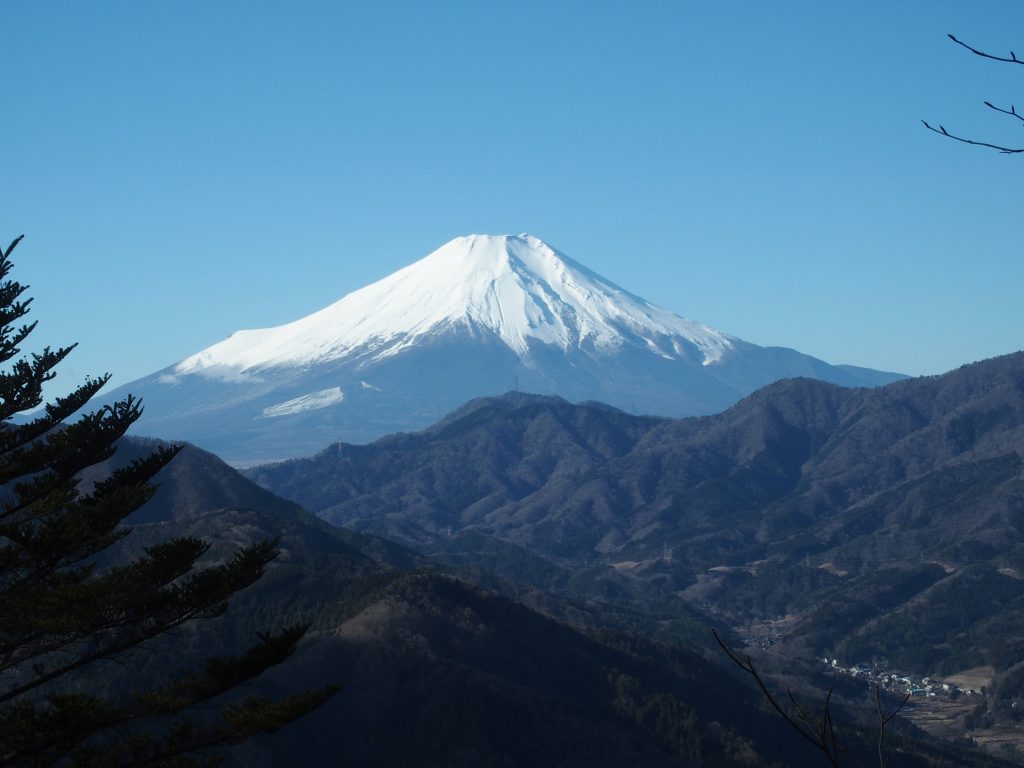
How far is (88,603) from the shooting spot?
52.5 feet

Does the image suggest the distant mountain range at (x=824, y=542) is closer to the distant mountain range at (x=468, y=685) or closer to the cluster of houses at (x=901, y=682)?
the cluster of houses at (x=901, y=682)

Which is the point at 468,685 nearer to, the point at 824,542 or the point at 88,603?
the point at 88,603

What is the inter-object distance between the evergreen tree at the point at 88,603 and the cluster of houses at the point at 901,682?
88.0 metres

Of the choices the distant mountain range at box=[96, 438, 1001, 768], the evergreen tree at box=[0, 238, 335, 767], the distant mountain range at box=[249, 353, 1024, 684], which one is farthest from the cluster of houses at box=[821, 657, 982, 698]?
the evergreen tree at box=[0, 238, 335, 767]

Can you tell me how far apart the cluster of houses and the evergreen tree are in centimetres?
8799

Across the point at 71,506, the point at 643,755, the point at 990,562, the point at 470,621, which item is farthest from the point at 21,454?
the point at 990,562

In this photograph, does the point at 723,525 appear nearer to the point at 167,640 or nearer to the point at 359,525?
the point at 359,525

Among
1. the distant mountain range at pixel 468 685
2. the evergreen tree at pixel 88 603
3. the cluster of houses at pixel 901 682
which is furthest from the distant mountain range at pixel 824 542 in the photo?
the evergreen tree at pixel 88 603

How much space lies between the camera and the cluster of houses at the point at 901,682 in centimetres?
10056

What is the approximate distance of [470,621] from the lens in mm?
67250

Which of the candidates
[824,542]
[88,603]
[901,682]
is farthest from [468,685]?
[824,542]

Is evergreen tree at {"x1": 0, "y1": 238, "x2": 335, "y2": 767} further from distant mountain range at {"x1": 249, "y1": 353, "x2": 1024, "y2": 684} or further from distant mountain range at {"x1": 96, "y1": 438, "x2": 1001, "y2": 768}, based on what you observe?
distant mountain range at {"x1": 249, "y1": 353, "x2": 1024, "y2": 684}

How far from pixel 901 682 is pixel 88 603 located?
9824cm

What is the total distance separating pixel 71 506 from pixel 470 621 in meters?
51.5
